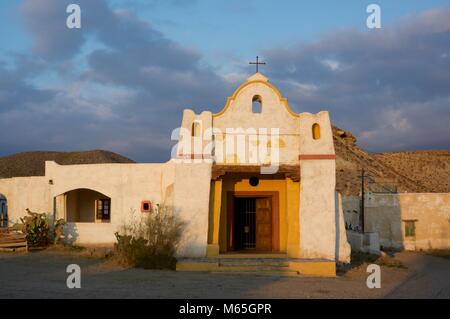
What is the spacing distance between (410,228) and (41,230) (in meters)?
17.7

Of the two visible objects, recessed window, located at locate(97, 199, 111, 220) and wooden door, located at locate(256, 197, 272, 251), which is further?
recessed window, located at locate(97, 199, 111, 220)

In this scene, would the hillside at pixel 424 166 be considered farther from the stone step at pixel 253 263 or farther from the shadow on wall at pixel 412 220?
the stone step at pixel 253 263

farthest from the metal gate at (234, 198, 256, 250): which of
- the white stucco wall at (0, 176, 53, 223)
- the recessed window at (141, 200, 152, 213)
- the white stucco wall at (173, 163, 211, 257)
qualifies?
the white stucco wall at (0, 176, 53, 223)

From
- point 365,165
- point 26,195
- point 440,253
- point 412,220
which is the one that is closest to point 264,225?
point 440,253

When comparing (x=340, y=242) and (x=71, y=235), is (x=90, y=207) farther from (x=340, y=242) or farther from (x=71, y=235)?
(x=340, y=242)

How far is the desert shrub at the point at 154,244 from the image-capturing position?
14789 millimetres

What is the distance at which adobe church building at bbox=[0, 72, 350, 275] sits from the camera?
15.5 meters

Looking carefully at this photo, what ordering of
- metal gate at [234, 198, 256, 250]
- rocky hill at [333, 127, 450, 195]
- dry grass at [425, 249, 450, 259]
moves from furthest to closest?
rocky hill at [333, 127, 450, 195], dry grass at [425, 249, 450, 259], metal gate at [234, 198, 256, 250]

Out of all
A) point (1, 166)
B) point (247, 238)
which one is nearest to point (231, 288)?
point (247, 238)

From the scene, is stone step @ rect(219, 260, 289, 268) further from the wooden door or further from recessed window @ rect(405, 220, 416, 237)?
recessed window @ rect(405, 220, 416, 237)

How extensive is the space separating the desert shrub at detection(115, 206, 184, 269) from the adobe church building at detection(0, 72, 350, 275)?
0.36 meters

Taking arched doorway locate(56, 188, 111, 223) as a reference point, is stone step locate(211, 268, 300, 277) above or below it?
below

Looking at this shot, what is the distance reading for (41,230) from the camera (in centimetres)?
1892

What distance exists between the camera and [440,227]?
24.5 metres
